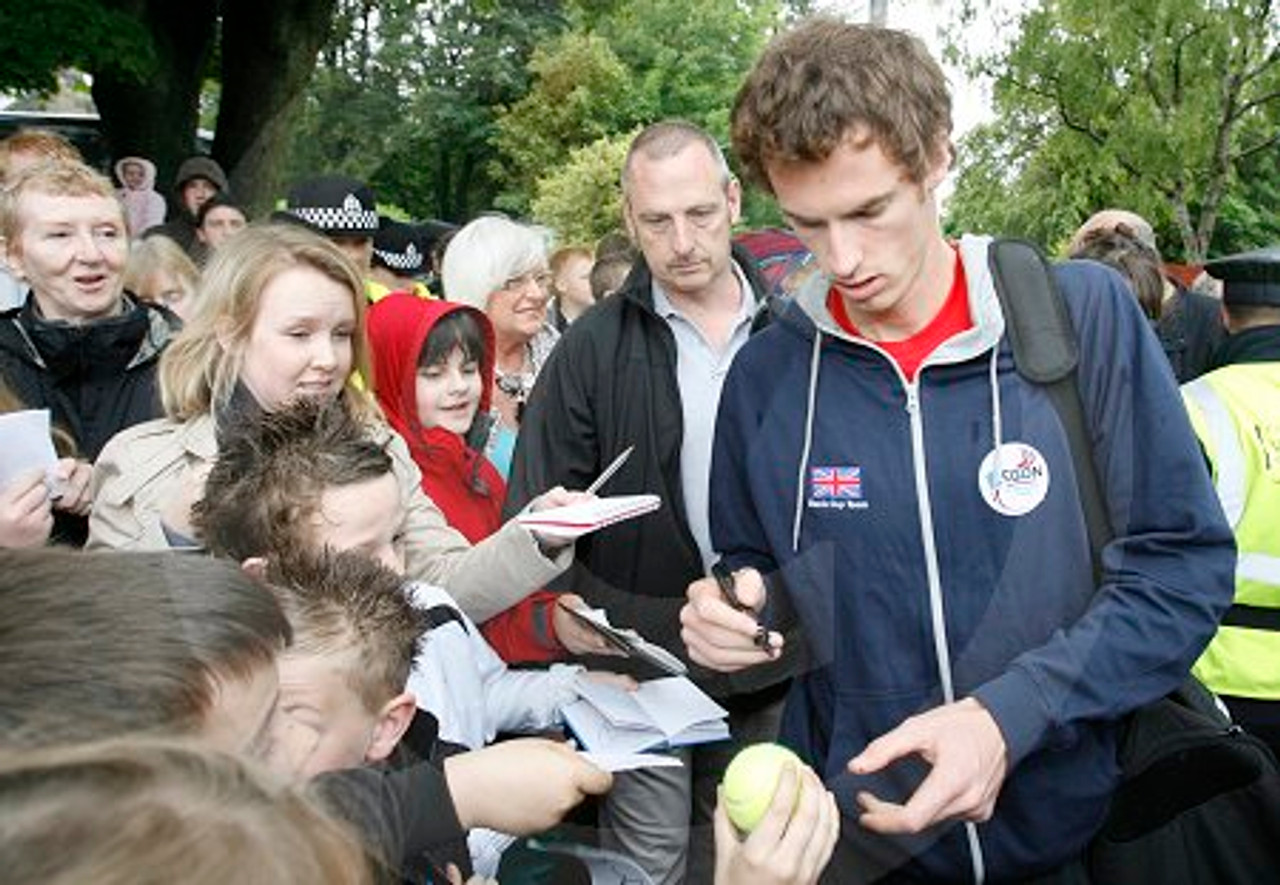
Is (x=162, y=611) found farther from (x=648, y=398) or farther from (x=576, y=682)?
(x=648, y=398)

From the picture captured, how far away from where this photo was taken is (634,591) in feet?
10.9

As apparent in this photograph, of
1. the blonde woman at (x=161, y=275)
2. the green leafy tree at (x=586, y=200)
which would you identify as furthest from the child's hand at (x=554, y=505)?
the green leafy tree at (x=586, y=200)

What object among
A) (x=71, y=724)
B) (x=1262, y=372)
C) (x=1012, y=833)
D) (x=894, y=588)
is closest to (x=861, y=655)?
(x=894, y=588)

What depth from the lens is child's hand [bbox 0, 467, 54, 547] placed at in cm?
262

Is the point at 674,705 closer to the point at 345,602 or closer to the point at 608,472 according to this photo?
the point at 608,472

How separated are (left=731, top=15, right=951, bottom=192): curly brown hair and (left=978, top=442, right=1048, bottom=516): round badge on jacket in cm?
44

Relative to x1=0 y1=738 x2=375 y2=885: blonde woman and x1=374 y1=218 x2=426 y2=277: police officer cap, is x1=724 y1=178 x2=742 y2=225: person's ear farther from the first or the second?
x1=0 y1=738 x2=375 y2=885: blonde woman

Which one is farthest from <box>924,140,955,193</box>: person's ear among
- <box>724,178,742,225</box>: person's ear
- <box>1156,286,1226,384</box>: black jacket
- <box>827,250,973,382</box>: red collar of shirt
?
<box>1156,286,1226,384</box>: black jacket

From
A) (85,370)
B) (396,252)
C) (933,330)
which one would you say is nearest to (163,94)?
(396,252)

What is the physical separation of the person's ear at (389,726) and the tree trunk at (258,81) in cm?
1198

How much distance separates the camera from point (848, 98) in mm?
1994

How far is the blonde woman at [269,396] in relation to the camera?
2.67m

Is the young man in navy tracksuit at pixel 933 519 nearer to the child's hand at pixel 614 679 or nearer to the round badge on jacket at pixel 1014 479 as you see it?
the round badge on jacket at pixel 1014 479

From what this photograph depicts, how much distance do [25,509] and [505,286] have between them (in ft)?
7.02
